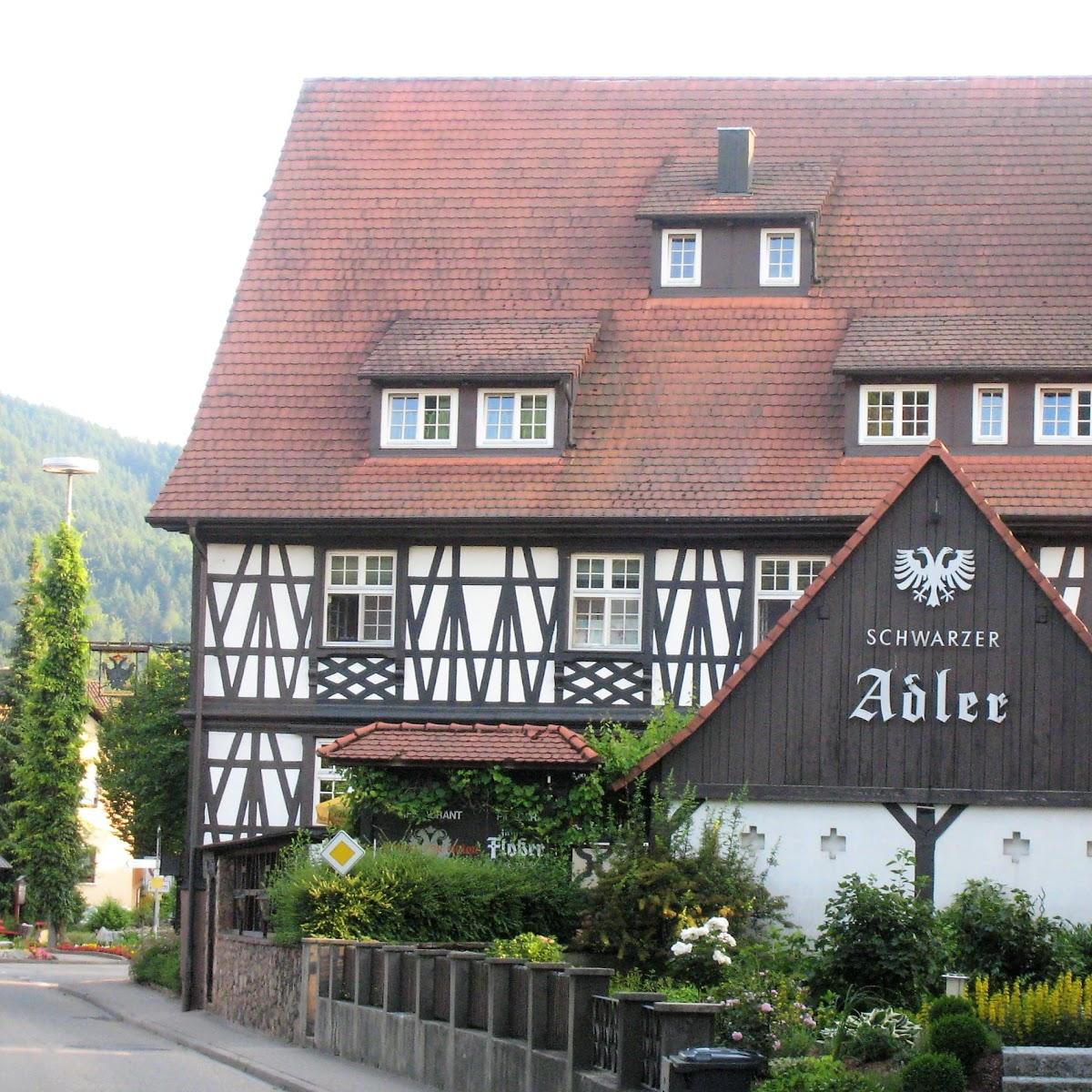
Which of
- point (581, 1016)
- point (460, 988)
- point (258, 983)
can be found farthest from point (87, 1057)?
point (581, 1016)

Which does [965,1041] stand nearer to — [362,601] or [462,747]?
[462,747]

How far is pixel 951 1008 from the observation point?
16.7 metres

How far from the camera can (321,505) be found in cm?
3117

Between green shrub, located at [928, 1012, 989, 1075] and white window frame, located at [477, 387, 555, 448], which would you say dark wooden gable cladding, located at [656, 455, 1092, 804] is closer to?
white window frame, located at [477, 387, 555, 448]

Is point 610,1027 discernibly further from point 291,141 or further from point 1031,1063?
point 291,141

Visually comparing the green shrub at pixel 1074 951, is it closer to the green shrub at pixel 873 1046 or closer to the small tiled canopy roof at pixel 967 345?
the green shrub at pixel 873 1046

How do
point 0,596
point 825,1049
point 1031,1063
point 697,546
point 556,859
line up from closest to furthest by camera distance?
point 1031,1063 < point 825,1049 < point 556,859 < point 697,546 < point 0,596

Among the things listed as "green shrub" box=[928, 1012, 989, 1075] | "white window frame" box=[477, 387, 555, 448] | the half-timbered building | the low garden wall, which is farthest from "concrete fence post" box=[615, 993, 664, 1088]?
"white window frame" box=[477, 387, 555, 448]

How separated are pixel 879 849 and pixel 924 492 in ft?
13.1

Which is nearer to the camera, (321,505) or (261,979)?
(261,979)

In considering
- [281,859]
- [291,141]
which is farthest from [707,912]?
[291,141]

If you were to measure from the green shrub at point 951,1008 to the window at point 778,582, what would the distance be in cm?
1384

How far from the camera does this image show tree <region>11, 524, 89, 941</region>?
58.0 metres

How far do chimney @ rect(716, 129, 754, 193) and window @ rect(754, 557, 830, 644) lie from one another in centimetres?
623
